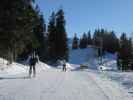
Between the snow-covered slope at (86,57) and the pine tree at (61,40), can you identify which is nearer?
the pine tree at (61,40)

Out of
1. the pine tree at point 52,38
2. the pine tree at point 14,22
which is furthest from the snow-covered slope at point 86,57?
the pine tree at point 14,22

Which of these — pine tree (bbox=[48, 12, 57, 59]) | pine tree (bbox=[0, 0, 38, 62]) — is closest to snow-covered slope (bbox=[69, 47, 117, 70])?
pine tree (bbox=[48, 12, 57, 59])

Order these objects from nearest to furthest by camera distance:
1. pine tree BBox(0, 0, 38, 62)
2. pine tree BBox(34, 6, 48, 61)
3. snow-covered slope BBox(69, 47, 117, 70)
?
pine tree BBox(0, 0, 38, 62), pine tree BBox(34, 6, 48, 61), snow-covered slope BBox(69, 47, 117, 70)

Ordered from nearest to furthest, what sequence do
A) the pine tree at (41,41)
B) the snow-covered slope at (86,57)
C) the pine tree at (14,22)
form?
the pine tree at (14,22) → the pine tree at (41,41) → the snow-covered slope at (86,57)

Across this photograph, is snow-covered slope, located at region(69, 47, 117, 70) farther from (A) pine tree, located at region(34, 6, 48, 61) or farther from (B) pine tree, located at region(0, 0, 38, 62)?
(B) pine tree, located at region(0, 0, 38, 62)

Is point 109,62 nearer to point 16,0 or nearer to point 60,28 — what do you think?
point 60,28

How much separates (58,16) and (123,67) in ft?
123

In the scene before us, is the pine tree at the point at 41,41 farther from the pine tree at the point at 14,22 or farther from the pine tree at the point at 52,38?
the pine tree at the point at 14,22

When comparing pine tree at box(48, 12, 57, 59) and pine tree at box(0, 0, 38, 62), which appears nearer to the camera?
pine tree at box(0, 0, 38, 62)

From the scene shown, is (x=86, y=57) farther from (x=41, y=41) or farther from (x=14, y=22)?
(x=14, y=22)

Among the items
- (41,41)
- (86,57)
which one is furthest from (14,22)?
(86,57)

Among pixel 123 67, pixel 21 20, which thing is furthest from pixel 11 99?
pixel 123 67

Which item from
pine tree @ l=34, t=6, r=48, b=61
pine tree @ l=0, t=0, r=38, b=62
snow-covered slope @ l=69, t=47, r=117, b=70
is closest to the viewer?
pine tree @ l=0, t=0, r=38, b=62

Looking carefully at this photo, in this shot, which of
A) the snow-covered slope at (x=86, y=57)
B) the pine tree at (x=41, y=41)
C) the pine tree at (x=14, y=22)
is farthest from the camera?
the snow-covered slope at (x=86, y=57)
